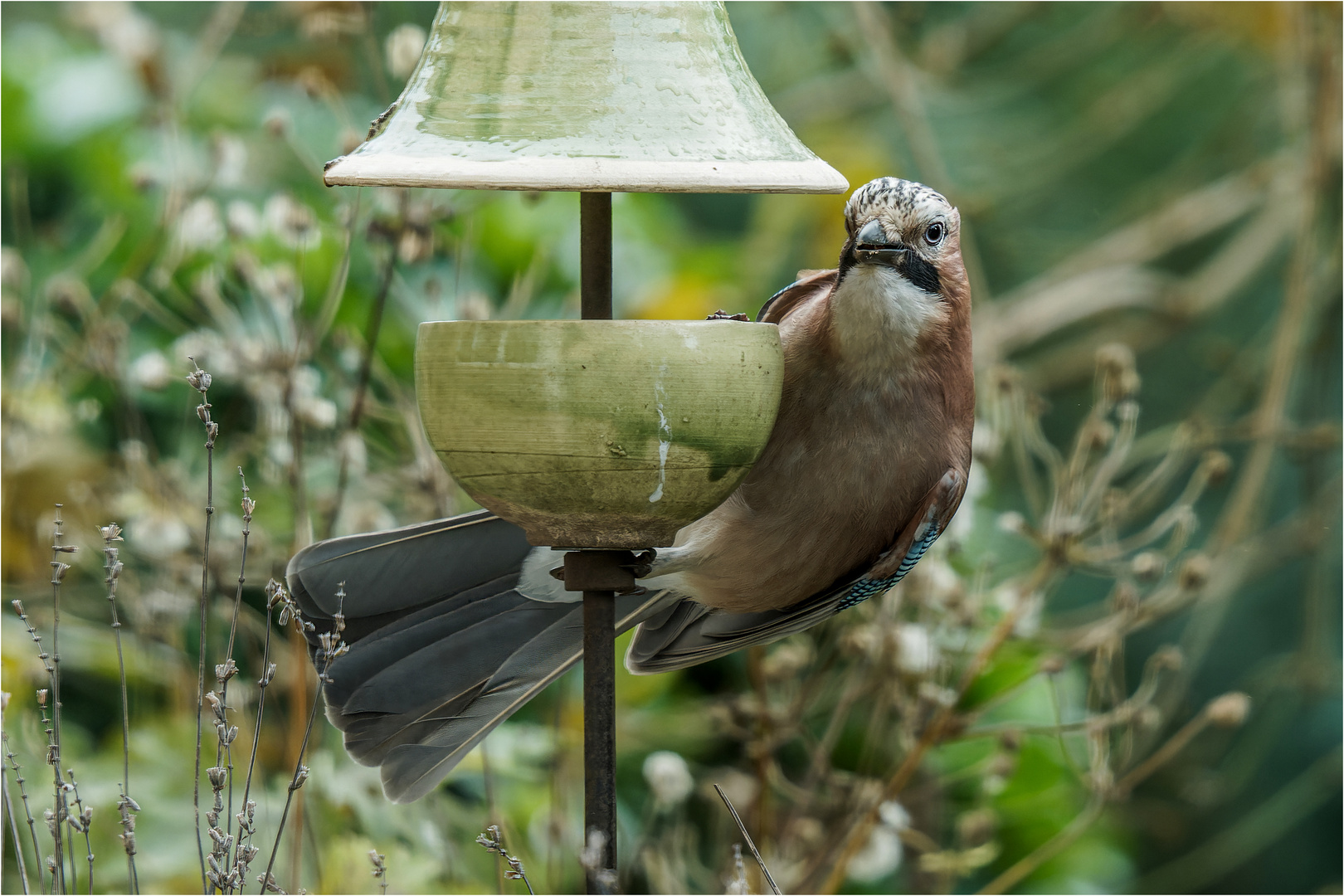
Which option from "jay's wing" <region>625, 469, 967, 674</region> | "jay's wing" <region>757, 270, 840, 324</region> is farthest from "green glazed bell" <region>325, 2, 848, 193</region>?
"jay's wing" <region>625, 469, 967, 674</region>

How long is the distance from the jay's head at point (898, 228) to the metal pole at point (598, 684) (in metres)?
0.33

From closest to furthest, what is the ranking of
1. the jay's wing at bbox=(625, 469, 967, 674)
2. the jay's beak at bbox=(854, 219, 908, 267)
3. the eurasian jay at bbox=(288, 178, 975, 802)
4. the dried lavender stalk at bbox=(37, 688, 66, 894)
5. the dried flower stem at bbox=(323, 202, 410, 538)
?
the dried lavender stalk at bbox=(37, 688, 66, 894) < the jay's beak at bbox=(854, 219, 908, 267) < the eurasian jay at bbox=(288, 178, 975, 802) < the jay's wing at bbox=(625, 469, 967, 674) < the dried flower stem at bbox=(323, 202, 410, 538)

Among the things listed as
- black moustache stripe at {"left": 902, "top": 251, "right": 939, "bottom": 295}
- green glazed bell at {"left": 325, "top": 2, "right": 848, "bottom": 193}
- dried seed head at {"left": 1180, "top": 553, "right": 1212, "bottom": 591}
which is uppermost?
green glazed bell at {"left": 325, "top": 2, "right": 848, "bottom": 193}

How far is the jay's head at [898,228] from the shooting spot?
1746mm

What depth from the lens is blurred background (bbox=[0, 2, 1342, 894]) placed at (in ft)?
9.88

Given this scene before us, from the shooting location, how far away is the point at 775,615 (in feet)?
7.31

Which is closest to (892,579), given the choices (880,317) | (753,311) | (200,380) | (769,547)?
(769,547)

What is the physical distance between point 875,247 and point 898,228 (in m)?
0.04

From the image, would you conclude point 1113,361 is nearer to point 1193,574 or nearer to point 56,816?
point 1193,574

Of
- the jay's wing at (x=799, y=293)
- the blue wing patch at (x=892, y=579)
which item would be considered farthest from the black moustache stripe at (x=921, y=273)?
the blue wing patch at (x=892, y=579)

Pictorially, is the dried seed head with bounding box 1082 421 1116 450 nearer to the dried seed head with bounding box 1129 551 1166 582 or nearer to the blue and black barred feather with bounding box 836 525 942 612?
the dried seed head with bounding box 1129 551 1166 582

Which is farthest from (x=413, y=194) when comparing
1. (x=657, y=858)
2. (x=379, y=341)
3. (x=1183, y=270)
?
(x=1183, y=270)

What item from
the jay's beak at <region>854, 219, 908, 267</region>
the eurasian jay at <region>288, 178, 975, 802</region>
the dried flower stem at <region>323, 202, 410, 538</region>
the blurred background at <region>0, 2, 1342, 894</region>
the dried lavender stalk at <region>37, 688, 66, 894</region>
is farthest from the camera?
the blurred background at <region>0, 2, 1342, 894</region>

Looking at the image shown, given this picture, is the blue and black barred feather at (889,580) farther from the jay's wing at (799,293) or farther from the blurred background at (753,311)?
the blurred background at (753,311)
